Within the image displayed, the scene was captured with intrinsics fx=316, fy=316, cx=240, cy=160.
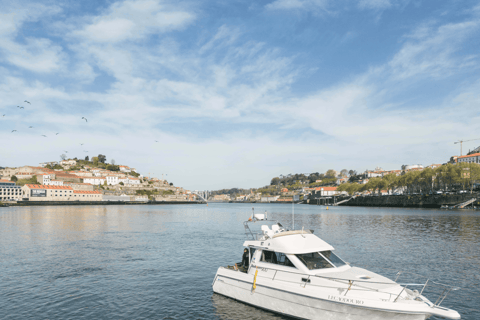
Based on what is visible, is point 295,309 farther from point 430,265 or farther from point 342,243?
point 342,243

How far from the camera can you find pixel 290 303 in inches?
419

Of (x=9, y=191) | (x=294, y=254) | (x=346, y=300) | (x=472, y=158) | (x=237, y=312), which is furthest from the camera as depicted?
(x=472, y=158)

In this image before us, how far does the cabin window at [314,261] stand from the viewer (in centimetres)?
1095

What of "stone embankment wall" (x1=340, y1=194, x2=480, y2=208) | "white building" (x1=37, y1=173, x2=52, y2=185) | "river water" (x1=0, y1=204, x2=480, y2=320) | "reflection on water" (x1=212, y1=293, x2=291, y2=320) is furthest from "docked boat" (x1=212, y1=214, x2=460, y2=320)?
"white building" (x1=37, y1=173, x2=52, y2=185)

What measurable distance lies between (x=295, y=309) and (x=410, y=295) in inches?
139

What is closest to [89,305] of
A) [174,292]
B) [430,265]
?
[174,292]

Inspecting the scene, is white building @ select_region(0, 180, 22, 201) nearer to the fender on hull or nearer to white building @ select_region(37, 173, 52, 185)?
white building @ select_region(37, 173, 52, 185)

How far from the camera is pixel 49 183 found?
176 metres

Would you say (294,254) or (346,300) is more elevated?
(294,254)

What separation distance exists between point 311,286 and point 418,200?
11247 centimetres

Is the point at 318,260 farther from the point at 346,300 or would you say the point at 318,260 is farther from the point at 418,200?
the point at 418,200

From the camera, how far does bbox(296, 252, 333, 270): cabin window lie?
1095 centimetres

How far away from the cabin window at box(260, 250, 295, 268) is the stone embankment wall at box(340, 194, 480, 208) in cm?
9714

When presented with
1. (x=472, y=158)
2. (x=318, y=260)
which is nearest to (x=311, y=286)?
(x=318, y=260)
